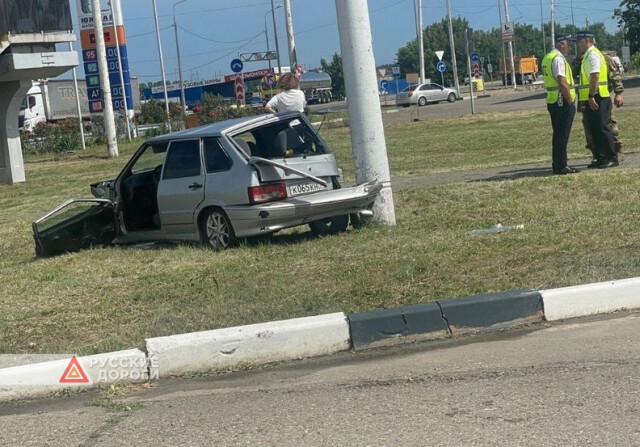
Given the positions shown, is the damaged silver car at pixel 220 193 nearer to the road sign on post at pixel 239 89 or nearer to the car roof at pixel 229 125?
the car roof at pixel 229 125

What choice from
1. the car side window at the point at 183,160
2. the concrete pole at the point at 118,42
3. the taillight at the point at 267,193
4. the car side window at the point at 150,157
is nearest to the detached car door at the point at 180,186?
the car side window at the point at 183,160

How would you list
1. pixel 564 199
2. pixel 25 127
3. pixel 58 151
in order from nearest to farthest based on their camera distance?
pixel 564 199, pixel 58 151, pixel 25 127

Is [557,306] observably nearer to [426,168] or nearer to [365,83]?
[365,83]

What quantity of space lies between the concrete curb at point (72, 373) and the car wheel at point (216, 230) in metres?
3.79

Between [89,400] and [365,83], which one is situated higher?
[365,83]

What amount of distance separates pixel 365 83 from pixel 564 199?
3002 millimetres

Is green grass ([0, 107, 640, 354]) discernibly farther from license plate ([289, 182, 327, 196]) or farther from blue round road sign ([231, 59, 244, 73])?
blue round road sign ([231, 59, 244, 73])

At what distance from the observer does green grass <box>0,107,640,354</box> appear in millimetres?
7078

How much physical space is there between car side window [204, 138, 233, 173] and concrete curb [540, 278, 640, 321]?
14.5 ft

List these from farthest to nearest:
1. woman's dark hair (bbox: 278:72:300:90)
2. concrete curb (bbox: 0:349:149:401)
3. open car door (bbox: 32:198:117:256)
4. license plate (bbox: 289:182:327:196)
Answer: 1. woman's dark hair (bbox: 278:72:300:90)
2. open car door (bbox: 32:198:117:256)
3. license plate (bbox: 289:182:327:196)
4. concrete curb (bbox: 0:349:149:401)

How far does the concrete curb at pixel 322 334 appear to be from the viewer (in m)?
6.02

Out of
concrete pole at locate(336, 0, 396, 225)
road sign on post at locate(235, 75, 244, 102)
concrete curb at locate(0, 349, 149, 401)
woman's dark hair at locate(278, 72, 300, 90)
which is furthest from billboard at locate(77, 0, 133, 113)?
concrete curb at locate(0, 349, 149, 401)

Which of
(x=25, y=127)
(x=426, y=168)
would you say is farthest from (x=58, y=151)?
(x=426, y=168)

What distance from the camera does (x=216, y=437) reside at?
4.79m
